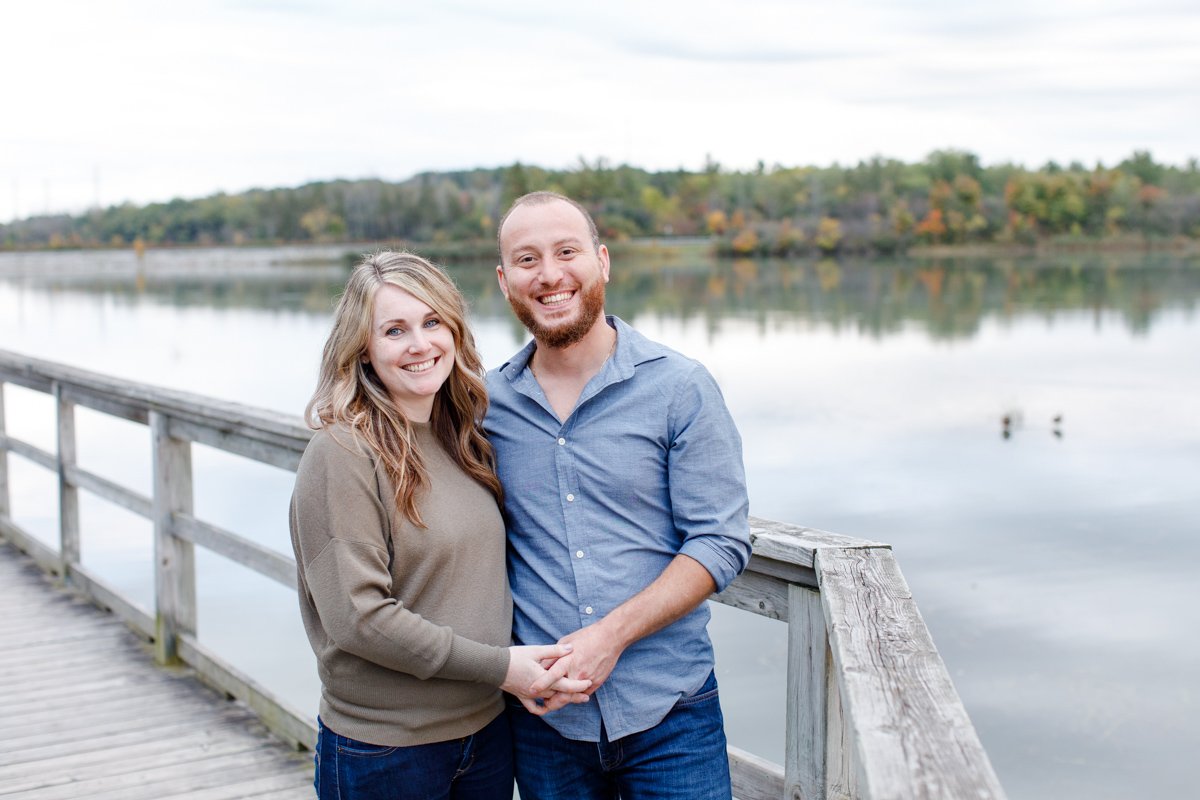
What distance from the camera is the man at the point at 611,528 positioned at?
1.95 m

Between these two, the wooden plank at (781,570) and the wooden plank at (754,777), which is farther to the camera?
the wooden plank at (754,777)

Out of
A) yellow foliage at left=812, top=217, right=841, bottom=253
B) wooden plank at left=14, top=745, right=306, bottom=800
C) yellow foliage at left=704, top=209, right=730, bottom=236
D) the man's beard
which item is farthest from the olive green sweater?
yellow foliage at left=704, top=209, right=730, bottom=236

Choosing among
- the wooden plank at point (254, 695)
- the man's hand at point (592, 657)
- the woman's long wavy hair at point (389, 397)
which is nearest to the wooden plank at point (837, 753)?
the man's hand at point (592, 657)

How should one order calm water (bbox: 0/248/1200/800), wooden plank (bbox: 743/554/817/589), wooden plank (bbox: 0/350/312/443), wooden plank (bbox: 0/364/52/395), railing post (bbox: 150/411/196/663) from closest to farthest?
wooden plank (bbox: 743/554/817/589) < wooden plank (bbox: 0/350/312/443) < railing post (bbox: 150/411/196/663) < wooden plank (bbox: 0/364/52/395) < calm water (bbox: 0/248/1200/800)

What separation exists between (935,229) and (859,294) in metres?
45.0

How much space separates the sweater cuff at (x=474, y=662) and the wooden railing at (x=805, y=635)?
1.52 feet

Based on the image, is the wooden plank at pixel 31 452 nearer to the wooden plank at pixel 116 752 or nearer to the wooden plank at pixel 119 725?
the wooden plank at pixel 119 725

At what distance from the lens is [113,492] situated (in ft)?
15.2

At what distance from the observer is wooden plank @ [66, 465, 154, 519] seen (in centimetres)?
431

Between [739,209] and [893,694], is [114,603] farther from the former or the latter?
[739,209]

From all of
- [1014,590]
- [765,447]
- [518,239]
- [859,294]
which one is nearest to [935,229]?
[859,294]

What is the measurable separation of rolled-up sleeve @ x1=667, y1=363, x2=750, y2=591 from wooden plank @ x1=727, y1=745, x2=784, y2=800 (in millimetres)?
453

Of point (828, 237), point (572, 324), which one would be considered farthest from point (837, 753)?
point (828, 237)

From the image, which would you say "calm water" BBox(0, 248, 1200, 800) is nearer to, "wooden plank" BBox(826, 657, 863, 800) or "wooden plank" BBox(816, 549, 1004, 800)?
"wooden plank" BBox(826, 657, 863, 800)
